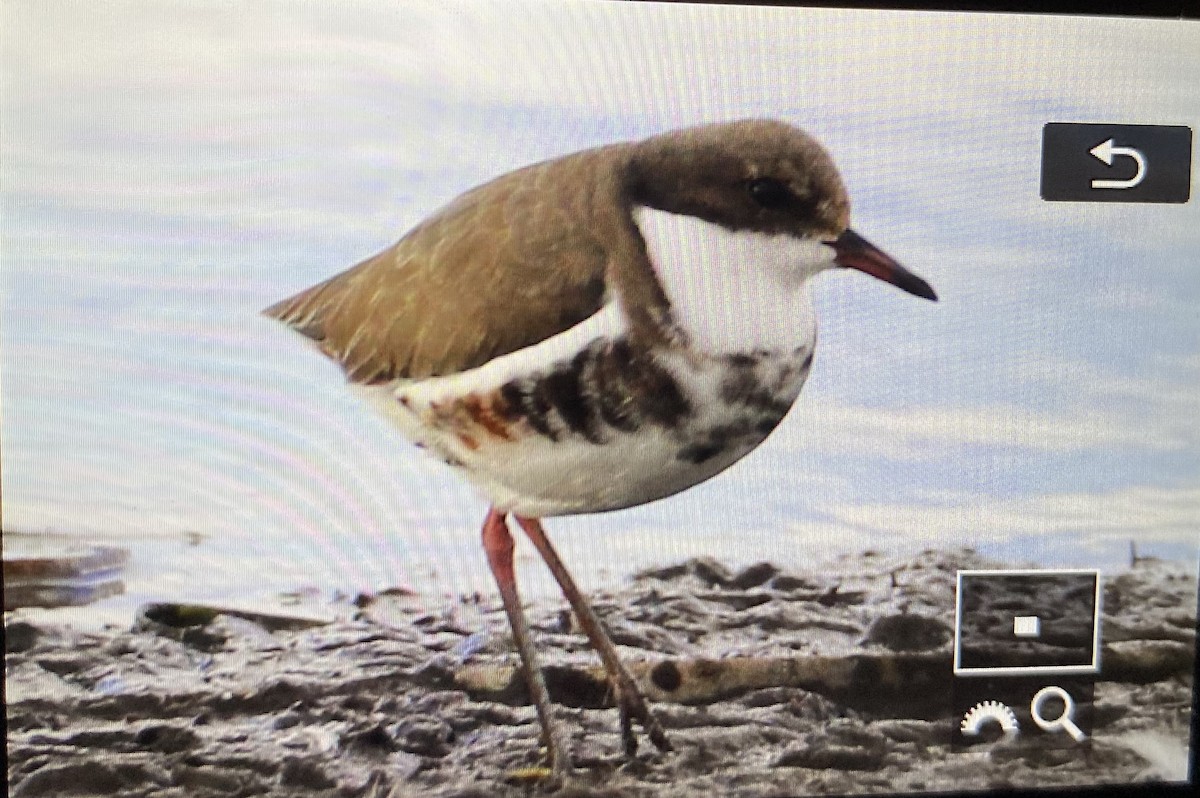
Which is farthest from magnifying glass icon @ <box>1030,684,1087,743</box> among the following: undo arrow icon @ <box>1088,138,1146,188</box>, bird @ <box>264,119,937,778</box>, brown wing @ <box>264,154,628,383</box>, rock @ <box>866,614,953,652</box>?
brown wing @ <box>264,154,628,383</box>

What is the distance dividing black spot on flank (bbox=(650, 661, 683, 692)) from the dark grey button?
62cm

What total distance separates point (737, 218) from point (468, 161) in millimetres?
267

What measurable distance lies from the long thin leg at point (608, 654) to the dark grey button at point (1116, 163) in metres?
0.63

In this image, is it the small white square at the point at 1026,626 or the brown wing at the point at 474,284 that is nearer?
the brown wing at the point at 474,284

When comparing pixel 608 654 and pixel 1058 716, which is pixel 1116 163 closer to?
pixel 1058 716

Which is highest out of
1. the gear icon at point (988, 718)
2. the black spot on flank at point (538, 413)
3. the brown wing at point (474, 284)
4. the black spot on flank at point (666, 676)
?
the brown wing at point (474, 284)

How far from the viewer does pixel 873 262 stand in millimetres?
1036

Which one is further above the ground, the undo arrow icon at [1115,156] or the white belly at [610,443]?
the undo arrow icon at [1115,156]

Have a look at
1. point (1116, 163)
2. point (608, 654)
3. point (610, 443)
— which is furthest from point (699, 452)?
point (1116, 163)

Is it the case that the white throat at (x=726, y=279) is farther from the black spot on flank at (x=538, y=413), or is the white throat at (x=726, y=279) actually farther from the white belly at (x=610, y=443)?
the black spot on flank at (x=538, y=413)

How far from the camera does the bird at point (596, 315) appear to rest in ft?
3.18

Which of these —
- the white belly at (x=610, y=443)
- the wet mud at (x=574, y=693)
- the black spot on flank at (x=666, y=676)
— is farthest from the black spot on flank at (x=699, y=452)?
the black spot on flank at (x=666, y=676)

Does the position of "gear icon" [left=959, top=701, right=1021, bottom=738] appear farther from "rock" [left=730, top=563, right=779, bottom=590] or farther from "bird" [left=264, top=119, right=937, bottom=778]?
"bird" [left=264, top=119, right=937, bottom=778]

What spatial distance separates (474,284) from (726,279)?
245mm
